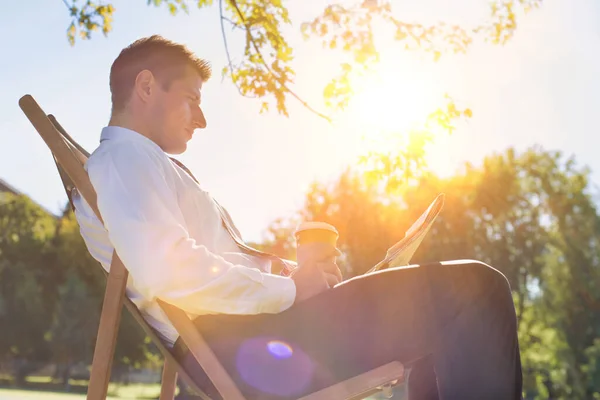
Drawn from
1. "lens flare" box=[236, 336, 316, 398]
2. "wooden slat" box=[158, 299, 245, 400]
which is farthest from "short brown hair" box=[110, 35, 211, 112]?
"lens flare" box=[236, 336, 316, 398]

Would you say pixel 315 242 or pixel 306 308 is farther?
pixel 315 242

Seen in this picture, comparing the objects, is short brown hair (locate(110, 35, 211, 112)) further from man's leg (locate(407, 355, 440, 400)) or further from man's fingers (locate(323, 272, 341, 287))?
man's leg (locate(407, 355, 440, 400))

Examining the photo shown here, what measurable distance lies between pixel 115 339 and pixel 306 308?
2.04ft

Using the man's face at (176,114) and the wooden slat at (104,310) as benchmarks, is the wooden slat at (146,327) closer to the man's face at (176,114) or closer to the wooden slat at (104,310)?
the wooden slat at (104,310)

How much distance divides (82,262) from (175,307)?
129 feet

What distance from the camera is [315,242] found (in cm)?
213

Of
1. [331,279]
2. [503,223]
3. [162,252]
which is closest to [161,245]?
[162,252]

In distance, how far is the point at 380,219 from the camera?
38.8 meters

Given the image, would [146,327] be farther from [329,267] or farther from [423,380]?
[423,380]

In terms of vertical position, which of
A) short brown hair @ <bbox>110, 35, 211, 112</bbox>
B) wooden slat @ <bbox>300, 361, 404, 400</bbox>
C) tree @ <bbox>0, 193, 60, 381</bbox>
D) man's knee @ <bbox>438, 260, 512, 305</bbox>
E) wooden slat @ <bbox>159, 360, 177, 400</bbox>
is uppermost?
tree @ <bbox>0, 193, 60, 381</bbox>

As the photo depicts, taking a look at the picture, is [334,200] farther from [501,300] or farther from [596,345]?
[501,300]

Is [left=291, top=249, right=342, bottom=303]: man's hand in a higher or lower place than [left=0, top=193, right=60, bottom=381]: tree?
lower

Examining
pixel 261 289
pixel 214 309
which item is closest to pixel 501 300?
pixel 261 289

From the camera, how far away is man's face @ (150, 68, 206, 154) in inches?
89.6
